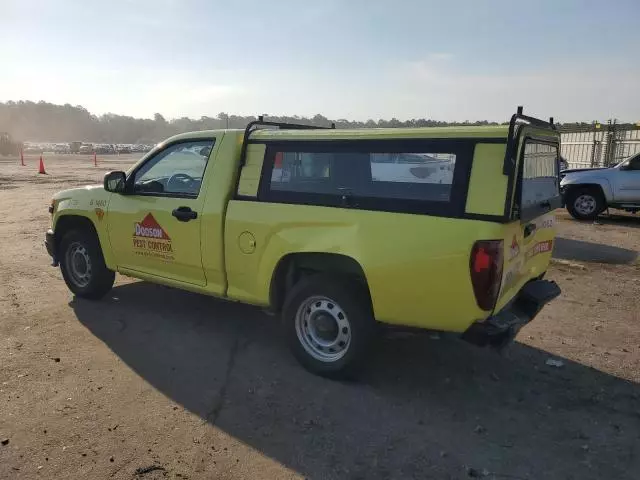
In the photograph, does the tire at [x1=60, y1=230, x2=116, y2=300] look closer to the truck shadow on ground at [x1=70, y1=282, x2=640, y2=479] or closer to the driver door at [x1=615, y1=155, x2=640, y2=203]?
the truck shadow on ground at [x1=70, y1=282, x2=640, y2=479]

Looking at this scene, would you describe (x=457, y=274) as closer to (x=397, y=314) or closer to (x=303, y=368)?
(x=397, y=314)

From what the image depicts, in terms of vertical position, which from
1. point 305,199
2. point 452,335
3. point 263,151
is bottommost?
point 452,335

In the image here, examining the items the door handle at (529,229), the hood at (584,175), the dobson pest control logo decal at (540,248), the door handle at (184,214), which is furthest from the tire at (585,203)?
the door handle at (184,214)

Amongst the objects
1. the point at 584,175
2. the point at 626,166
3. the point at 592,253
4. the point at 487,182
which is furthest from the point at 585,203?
the point at 487,182

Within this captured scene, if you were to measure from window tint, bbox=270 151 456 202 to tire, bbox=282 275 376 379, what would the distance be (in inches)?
28.4

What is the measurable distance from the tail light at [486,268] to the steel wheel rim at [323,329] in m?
1.03

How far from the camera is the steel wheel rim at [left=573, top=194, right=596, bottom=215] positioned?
486 inches

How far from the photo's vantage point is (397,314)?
11.9 ft

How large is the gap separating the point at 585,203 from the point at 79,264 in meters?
11.2

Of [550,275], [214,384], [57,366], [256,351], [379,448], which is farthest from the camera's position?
[550,275]

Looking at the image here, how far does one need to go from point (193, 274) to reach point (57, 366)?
1.33 m

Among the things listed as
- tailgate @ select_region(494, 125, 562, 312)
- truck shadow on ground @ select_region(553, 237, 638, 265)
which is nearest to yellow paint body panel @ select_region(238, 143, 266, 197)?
tailgate @ select_region(494, 125, 562, 312)

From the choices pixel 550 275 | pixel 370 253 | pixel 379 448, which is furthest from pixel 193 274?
pixel 550 275

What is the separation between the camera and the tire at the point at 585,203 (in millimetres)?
12297
